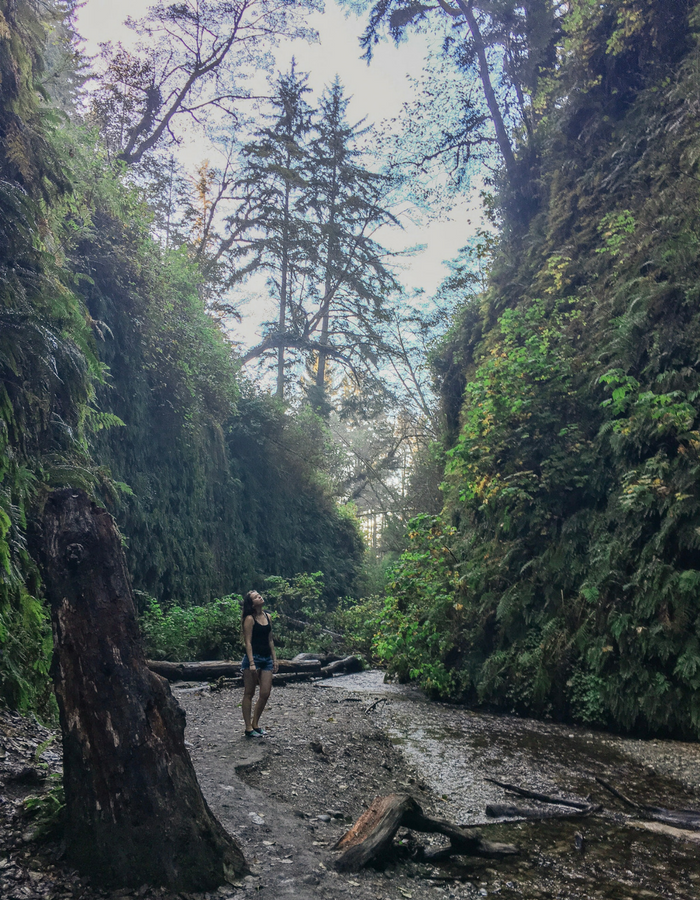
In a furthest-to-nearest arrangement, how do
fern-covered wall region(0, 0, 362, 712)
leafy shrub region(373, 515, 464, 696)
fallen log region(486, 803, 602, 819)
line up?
leafy shrub region(373, 515, 464, 696) < fern-covered wall region(0, 0, 362, 712) < fallen log region(486, 803, 602, 819)

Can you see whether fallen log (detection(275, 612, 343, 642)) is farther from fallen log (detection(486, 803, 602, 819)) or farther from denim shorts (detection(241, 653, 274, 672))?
fallen log (detection(486, 803, 602, 819))

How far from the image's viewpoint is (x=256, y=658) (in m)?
7.22

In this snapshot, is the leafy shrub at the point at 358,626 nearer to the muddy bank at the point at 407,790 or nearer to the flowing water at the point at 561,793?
the flowing water at the point at 561,793

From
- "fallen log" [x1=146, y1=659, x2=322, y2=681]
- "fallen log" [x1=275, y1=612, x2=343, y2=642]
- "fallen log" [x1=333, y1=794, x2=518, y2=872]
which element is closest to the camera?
"fallen log" [x1=333, y1=794, x2=518, y2=872]

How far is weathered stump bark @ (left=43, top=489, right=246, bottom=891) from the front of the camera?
2.98 m

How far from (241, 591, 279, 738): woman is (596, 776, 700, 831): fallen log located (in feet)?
12.8

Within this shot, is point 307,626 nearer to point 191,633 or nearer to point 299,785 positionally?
point 191,633

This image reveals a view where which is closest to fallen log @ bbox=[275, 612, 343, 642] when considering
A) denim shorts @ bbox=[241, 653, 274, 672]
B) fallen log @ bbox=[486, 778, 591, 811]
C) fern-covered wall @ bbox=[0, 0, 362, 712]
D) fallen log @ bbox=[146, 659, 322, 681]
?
fern-covered wall @ bbox=[0, 0, 362, 712]

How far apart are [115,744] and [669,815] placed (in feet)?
14.5

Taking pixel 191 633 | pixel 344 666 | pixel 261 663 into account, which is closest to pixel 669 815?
pixel 261 663

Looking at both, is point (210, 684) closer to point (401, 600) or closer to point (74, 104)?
point (401, 600)

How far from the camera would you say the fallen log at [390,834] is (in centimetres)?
371

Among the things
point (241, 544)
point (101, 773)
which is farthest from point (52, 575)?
point (241, 544)

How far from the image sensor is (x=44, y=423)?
7422mm
